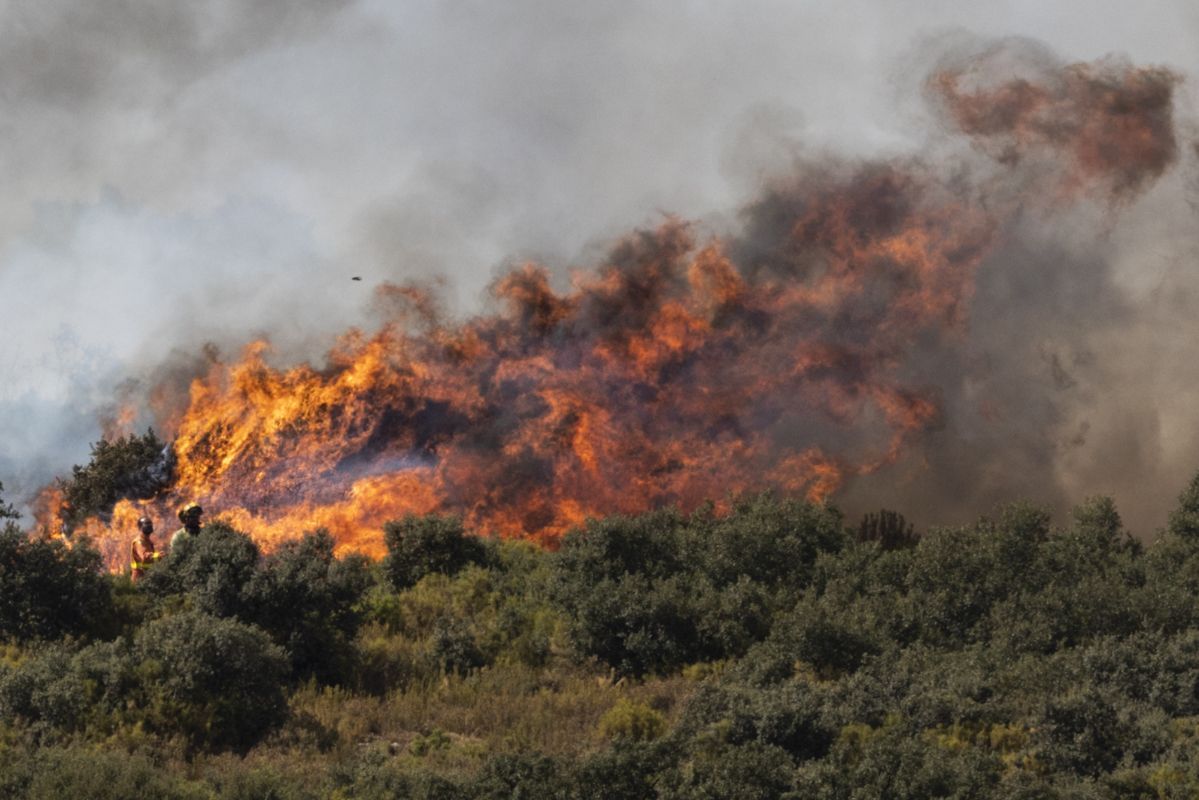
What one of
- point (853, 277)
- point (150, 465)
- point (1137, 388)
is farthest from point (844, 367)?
point (150, 465)

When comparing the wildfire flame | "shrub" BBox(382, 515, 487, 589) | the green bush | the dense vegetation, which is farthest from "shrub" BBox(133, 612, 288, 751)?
the wildfire flame

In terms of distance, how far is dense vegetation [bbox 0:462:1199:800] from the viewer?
58.8ft

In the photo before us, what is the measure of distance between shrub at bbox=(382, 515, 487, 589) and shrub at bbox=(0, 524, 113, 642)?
695 centimetres

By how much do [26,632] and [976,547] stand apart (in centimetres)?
1619

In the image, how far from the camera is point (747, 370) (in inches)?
1478

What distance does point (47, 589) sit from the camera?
24391 millimetres

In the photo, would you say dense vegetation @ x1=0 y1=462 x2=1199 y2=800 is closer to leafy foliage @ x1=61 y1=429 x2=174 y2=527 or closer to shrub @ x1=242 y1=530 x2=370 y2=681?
shrub @ x1=242 y1=530 x2=370 y2=681

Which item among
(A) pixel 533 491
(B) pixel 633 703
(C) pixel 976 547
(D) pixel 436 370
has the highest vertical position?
(D) pixel 436 370

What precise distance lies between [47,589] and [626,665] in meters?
9.41

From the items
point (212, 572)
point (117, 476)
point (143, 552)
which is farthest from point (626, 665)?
point (117, 476)

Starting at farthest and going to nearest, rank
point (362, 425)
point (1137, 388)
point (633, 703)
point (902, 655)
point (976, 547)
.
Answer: point (1137, 388) → point (362, 425) → point (976, 547) → point (902, 655) → point (633, 703)

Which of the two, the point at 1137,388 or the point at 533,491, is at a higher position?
the point at 1137,388

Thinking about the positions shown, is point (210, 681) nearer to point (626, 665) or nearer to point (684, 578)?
point (626, 665)

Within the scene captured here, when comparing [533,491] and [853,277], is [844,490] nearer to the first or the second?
[853,277]
